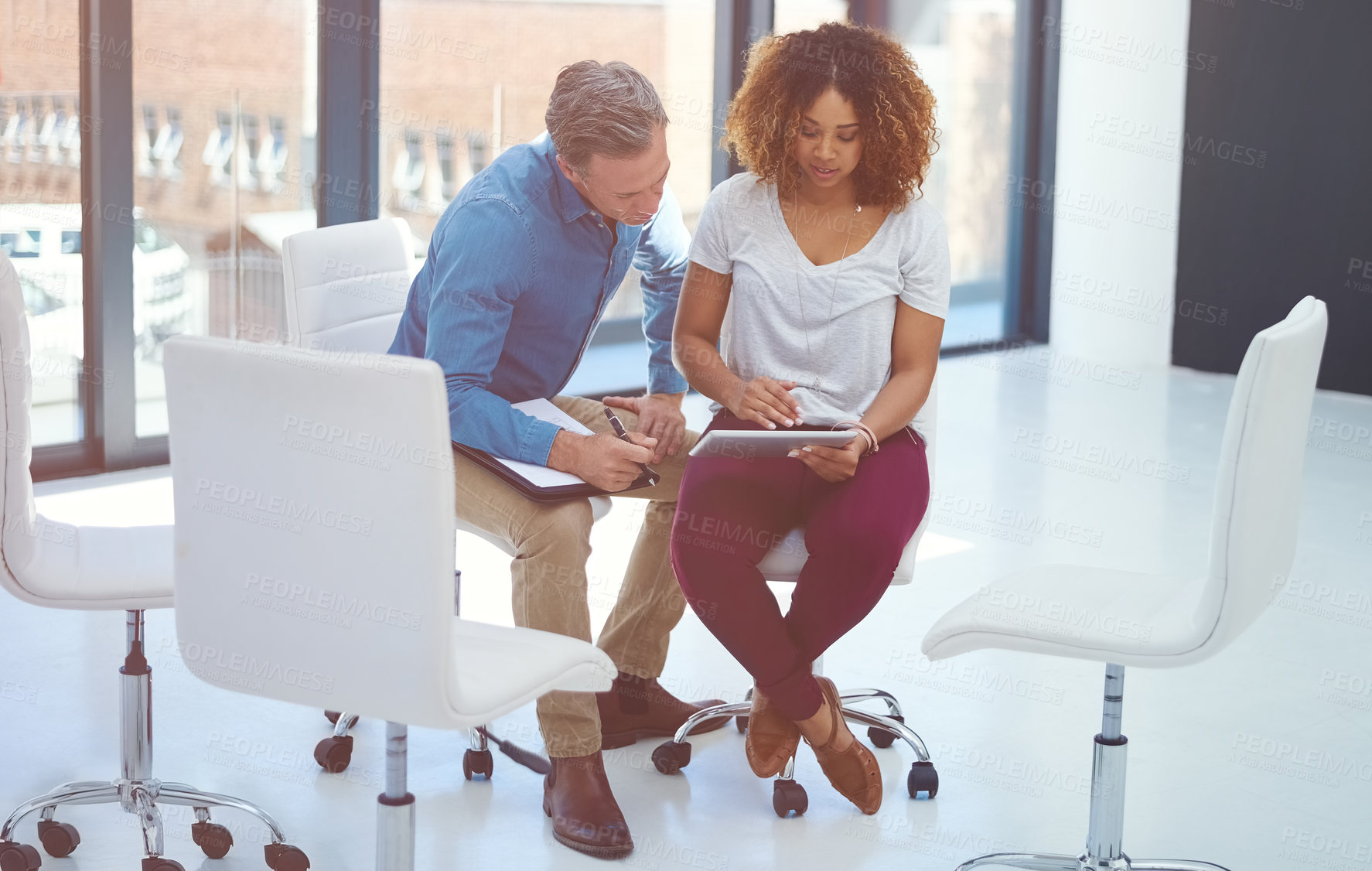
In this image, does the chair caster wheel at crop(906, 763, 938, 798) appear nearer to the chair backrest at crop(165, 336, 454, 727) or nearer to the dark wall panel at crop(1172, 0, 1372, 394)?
the chair backrest at crop(165, 336, 454, 727)

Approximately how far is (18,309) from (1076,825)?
1.89 m

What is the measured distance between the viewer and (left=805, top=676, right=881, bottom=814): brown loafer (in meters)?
2.52

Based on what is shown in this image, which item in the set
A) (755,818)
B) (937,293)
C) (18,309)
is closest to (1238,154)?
(937,293)

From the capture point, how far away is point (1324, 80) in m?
6.29

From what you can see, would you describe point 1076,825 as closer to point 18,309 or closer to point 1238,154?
point 18,309

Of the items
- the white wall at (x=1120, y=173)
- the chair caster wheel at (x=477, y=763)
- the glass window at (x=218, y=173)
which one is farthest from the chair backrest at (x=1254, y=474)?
the white wall at (x=1120, y=173)

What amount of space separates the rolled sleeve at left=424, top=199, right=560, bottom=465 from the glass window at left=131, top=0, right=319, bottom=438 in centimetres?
239

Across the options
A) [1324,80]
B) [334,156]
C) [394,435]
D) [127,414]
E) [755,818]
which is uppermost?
[1324,80]

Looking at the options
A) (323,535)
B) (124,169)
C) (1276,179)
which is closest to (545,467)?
(323,535)

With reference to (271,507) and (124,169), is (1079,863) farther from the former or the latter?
(124,169)

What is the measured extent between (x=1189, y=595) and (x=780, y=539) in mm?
676

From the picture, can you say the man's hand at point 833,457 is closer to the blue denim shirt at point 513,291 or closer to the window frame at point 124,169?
the blue denim shirt at point 513,291

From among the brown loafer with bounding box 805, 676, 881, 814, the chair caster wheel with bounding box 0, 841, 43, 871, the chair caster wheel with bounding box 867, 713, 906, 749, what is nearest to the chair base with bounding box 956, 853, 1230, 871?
the brown loafer with bounding box 805, 676, 881, 814

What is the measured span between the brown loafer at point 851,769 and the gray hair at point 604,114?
0.99m
